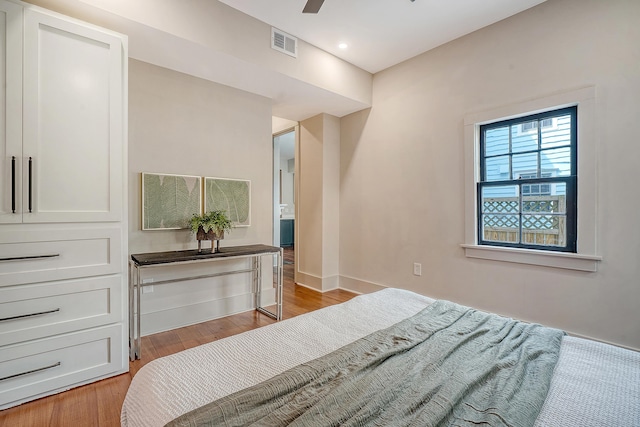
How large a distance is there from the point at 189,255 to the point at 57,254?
0.87m

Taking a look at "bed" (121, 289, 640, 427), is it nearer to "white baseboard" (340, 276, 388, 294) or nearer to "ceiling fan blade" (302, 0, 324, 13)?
"ceiling fan blade" (302, 0, 324, 13)

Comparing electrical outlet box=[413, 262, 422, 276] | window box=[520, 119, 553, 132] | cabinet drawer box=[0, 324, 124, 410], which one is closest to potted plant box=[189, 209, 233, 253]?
cabinet drawer box=[0, 324, 124, 410]

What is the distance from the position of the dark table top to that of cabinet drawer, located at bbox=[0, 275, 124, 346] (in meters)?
0.27

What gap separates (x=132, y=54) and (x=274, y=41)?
1.25m

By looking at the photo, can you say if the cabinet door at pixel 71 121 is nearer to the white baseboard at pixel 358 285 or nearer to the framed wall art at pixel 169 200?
the framed wall art at pixel 169 200

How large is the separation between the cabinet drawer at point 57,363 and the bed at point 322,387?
1194 millimetres

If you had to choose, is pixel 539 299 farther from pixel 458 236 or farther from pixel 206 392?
pixel 206 392

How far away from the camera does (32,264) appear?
183cm

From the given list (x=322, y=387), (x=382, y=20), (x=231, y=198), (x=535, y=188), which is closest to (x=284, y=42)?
(x=382, y=20)

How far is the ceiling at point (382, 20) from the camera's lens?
101 inches

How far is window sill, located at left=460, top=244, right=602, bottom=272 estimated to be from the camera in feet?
7.63

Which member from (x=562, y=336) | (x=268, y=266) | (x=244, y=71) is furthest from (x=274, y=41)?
(x=562, y=336)

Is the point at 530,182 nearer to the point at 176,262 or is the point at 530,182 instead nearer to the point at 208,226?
the point at 208,226

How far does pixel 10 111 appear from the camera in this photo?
1.74 meters
